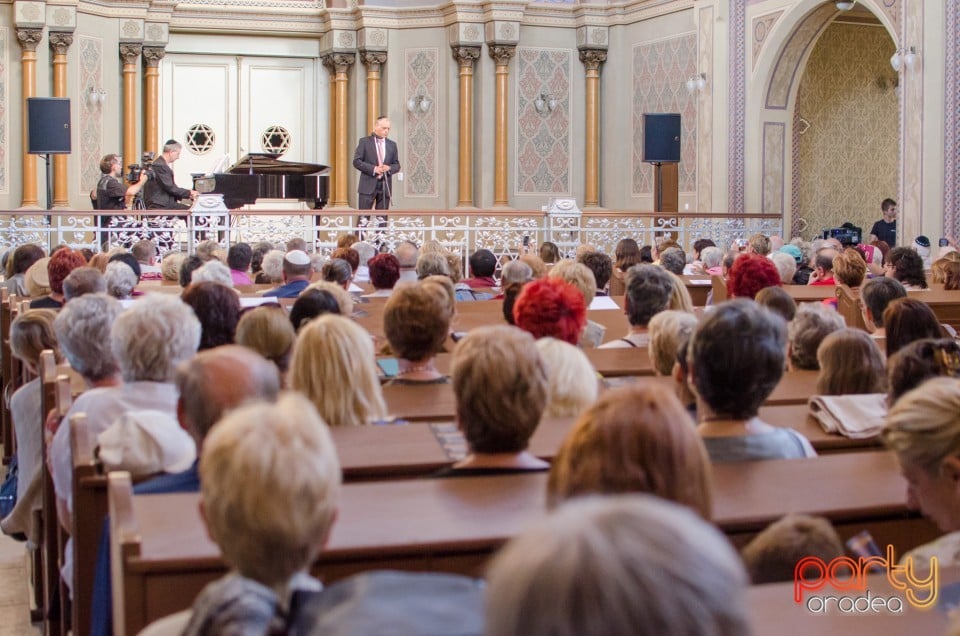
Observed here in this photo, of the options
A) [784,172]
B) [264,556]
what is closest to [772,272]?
[264,556]

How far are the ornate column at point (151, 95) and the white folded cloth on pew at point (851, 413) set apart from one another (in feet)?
42.8

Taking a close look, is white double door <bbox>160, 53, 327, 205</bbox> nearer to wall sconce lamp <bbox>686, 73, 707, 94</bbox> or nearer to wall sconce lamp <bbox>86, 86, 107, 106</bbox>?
wall sconce lamp <bbox>86, 86, 107, 106</bbox>

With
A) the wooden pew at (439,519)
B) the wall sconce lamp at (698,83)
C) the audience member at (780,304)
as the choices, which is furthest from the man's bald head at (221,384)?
the wall sconce lamp at (698,83)

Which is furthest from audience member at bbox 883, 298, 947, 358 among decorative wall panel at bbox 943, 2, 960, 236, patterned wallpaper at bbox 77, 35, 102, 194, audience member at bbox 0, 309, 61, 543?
patterned wallpaper at bbox 77, 35, 102, 194

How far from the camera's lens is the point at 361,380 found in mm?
3023

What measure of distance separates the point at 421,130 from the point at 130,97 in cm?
350

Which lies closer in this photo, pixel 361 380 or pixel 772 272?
pixel 361 380

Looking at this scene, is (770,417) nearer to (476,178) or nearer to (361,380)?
(361,380)

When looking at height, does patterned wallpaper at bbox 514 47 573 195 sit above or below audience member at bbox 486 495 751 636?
above

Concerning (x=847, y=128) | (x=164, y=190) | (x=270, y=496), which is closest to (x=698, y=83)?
(x=847, y=128)

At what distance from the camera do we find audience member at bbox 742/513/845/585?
1889 mm

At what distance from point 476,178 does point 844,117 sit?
4.65 meters

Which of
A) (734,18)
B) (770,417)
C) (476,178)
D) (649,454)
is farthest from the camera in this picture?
(476,178)

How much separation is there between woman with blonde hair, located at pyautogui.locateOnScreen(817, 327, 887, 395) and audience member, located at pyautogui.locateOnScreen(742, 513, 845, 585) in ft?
5.25
